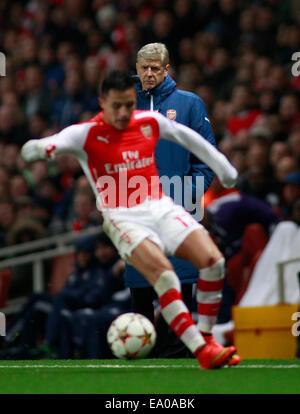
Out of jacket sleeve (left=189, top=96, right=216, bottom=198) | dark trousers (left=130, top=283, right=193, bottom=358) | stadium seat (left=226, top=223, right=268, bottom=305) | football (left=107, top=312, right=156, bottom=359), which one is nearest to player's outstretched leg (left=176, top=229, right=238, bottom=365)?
football (left=107, top=312, right=156, bottom=359)

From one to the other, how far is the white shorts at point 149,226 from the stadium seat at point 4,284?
5.36m

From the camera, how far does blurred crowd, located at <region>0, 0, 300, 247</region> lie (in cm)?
1088

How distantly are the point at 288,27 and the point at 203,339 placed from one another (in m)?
6.77

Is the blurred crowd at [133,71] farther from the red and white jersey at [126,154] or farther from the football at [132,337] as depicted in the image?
the football at [132,337]

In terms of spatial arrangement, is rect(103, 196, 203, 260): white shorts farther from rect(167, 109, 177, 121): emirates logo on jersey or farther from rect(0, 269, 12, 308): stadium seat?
Result: rect(0, 269, 12, 308): stadium seat

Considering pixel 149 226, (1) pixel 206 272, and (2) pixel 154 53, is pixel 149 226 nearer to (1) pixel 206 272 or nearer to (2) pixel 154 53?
(1) pixel 206 272

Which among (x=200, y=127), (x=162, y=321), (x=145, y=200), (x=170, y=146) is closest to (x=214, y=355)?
(x=145, y=200)

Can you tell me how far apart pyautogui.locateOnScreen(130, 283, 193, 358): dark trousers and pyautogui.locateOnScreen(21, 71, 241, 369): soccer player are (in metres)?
0.91

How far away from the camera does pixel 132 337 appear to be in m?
6.20

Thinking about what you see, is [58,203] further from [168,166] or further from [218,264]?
[218,264]
